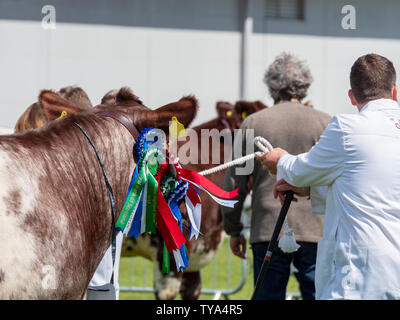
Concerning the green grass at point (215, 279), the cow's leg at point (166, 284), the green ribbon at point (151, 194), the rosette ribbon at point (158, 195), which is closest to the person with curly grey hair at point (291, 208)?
the rosette ribbon at point (158, 195)

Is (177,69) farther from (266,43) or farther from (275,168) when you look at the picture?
(275,168)

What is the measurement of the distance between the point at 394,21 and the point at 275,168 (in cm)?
1157

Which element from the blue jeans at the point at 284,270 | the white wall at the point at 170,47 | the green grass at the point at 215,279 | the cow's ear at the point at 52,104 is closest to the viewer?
the cow's ear at the point at 52,104

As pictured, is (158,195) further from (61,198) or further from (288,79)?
(288,79)

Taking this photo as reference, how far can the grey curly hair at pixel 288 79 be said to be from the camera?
13.3ft

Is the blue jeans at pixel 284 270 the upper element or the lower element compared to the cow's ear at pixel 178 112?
lower

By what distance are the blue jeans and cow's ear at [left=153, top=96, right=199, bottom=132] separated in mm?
1478

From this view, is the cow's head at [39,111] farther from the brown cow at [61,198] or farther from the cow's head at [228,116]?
the cow's head at [228,116]

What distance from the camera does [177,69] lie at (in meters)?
12.7

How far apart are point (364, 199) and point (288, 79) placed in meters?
1.84

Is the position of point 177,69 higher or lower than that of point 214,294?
higher

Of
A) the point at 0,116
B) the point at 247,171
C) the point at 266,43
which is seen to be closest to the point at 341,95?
the point at 266,43

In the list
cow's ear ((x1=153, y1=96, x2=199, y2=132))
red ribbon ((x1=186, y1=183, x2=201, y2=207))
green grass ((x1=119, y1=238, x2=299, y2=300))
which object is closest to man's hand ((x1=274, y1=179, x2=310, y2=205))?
red ribbon ((x1=186, y1=183, x2=201, y2=207))

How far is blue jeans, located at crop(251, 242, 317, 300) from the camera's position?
3783mm
